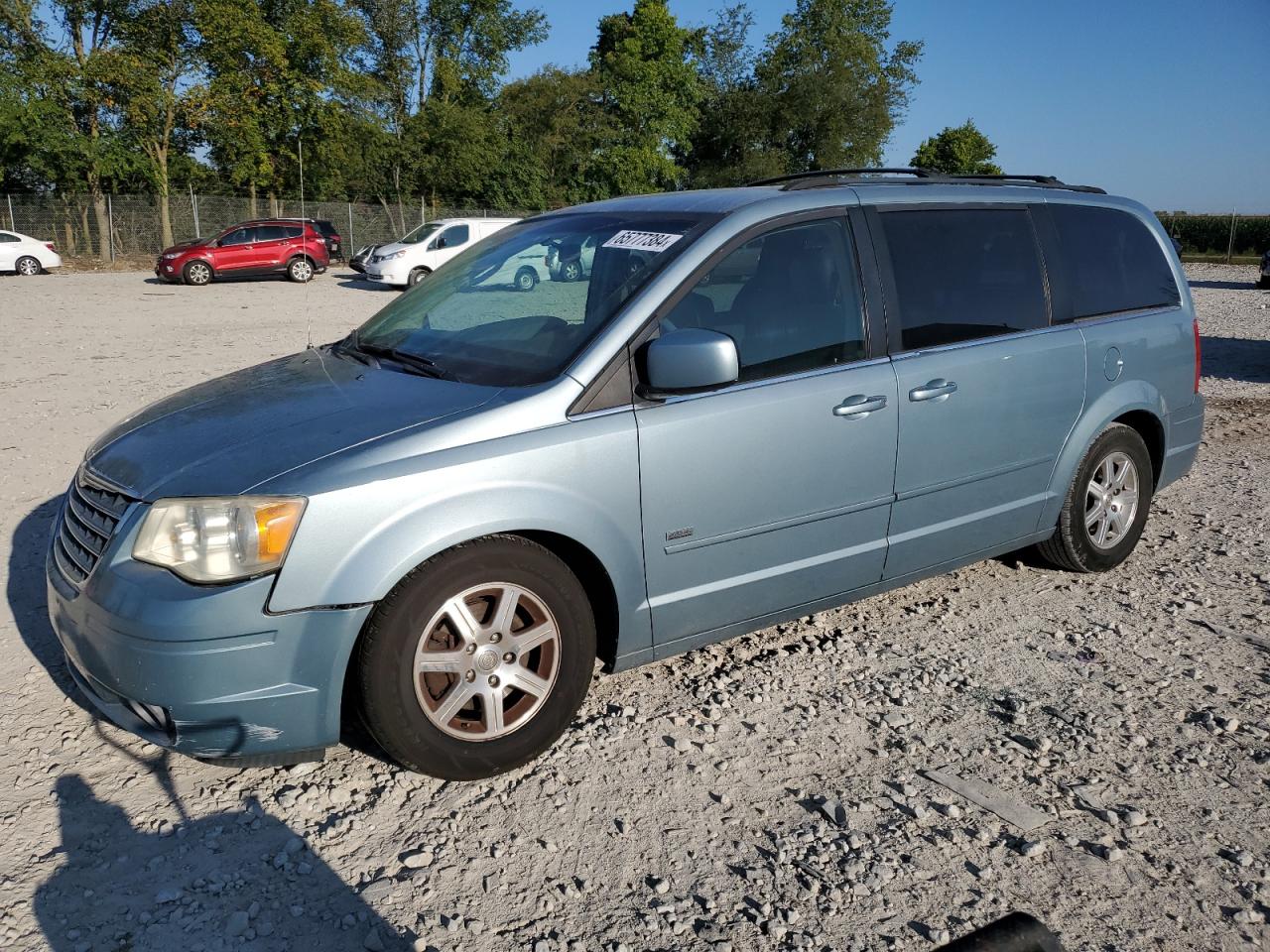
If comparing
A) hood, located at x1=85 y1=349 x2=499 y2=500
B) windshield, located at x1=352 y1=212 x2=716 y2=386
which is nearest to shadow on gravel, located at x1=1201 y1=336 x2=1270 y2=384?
windshield, located at x1=352 y1=212 x2=716 y2=386

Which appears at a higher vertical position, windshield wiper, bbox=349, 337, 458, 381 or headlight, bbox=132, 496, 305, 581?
windshield wiper, bbox=349, 337, 458, 381

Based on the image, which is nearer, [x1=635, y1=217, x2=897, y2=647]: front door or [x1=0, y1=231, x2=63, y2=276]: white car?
[x1=635, y1=217, x2=897, y2=647]: front door

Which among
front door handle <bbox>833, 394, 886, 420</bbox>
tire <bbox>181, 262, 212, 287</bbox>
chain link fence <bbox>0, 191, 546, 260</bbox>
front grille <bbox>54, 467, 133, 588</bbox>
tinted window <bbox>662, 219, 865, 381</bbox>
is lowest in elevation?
front grille <bbox>54, 467, 133, 588</bbox>

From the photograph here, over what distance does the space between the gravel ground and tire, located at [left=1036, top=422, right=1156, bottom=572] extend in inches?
9.5

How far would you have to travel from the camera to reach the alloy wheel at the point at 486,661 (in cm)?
309

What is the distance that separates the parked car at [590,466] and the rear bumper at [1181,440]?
0.51m

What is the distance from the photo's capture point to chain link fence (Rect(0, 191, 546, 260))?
35.5 meters

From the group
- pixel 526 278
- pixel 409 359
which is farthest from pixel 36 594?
pixel 526 278

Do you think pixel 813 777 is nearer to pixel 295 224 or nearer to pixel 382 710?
pixel 382 710

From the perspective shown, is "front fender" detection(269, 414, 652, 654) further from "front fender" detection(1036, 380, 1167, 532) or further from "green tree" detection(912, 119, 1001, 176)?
"green tree" detection(912, 119, 1001, 176)

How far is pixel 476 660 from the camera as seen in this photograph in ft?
10.3

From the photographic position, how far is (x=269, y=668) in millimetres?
2871

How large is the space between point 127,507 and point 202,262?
2715cm

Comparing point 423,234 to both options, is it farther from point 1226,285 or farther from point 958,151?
point 958,151
